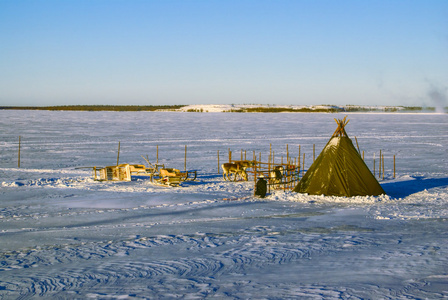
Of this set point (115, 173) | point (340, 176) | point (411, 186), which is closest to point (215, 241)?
point (340, 176)

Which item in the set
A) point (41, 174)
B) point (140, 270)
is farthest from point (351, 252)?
point (41, 174)

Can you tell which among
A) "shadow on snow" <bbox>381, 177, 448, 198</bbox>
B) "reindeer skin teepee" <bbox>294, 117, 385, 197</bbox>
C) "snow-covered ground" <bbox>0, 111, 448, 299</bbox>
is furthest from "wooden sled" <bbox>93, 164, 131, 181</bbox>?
"shadow on snow" <bbox>381, 177, 448, 198</bbox>

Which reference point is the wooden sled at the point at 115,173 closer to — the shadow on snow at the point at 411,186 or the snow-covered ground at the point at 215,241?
the snow-covered ground at the point at 215,241

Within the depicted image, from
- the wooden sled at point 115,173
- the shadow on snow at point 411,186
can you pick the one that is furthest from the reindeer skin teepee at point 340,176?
the wooden sled at point 115,173

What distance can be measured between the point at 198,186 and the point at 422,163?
13.4m

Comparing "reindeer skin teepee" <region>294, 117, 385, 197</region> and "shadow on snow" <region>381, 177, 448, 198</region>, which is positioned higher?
"reindeer skin teepee" <region>294, 117, 385, 197</region>

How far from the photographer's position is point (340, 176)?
1694 cm

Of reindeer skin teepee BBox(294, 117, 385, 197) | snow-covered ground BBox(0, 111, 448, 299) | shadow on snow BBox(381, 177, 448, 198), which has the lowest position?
snow-covered ground BBox(0, 111, 448, 299)

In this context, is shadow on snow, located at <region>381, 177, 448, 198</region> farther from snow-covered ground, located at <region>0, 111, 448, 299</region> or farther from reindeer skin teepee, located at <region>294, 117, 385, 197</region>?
reindeer skin teepee, located at <region>294, 117, 385, 197</region>

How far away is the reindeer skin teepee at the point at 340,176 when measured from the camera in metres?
16.8

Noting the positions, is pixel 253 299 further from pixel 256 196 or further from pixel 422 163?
pixel 422 163

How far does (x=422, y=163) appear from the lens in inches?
1026

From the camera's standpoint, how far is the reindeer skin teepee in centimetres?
1678

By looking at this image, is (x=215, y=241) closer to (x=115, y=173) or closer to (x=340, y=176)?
(x=340, y=176)
